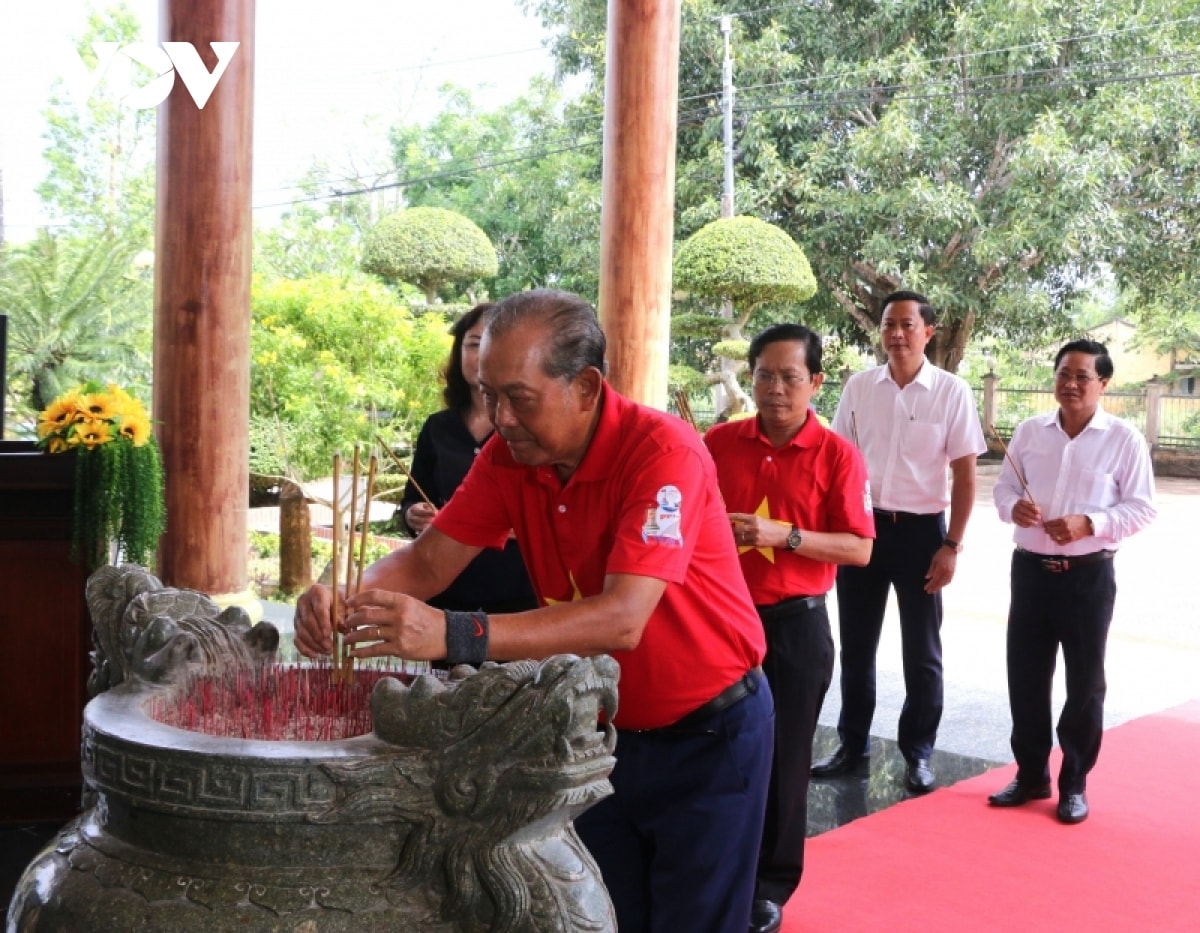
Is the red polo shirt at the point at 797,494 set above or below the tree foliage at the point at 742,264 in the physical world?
below

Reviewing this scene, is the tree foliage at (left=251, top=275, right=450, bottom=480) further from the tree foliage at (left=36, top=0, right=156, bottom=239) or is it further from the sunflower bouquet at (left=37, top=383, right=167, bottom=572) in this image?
the tree foliage at (left=36, top=0, right=156, bottom=239)

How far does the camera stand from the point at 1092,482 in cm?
334

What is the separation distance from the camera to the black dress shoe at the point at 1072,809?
3.27m

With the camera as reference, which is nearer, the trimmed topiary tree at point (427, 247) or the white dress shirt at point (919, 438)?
the white dress shirt at point (919, 438)

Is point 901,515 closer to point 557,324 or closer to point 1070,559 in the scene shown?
point 1070,559

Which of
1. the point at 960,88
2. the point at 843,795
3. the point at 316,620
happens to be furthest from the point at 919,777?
the point at 960,88

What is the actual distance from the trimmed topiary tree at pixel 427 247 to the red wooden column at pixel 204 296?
16.6 feet

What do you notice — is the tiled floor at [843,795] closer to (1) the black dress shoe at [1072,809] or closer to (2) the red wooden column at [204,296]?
(1) the black dress shoe at [1072,809]

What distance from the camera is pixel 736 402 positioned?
9383 mm

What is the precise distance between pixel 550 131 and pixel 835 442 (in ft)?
37.0

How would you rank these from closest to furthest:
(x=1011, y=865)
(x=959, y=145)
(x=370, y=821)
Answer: (x=370, y=821)
(x=1011, y=865)
(x=959, y=145)

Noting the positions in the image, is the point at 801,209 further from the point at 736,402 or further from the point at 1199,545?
the point at 1199,545

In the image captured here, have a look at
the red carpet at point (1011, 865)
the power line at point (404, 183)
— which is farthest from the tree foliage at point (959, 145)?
the red carpet at point (1011, 865)

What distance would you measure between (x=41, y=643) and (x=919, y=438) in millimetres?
2288
